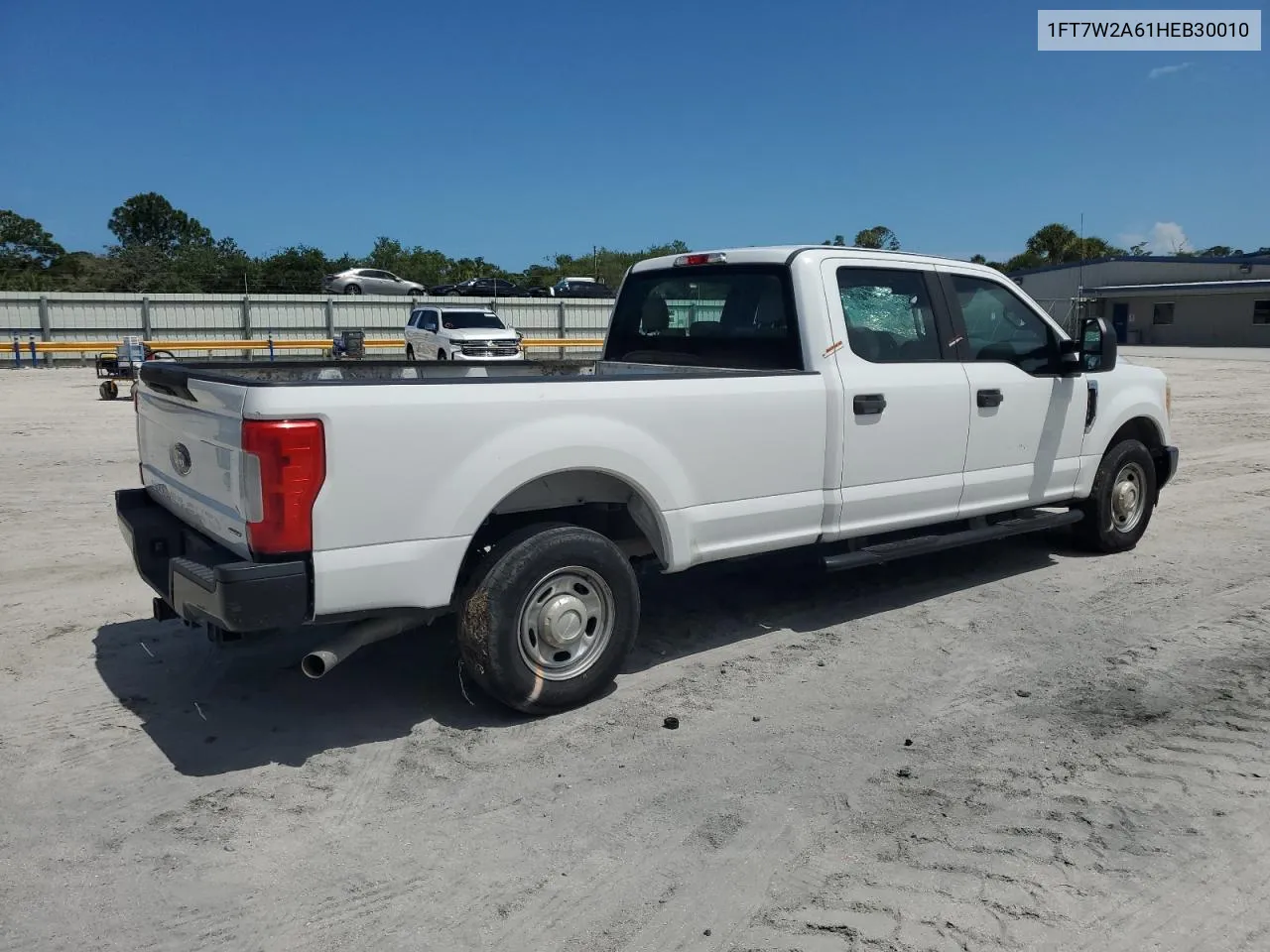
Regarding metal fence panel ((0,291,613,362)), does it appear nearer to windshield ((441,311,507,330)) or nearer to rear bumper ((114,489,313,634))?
windshield ((441,311,507,330))

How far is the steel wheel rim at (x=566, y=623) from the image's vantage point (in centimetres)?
436

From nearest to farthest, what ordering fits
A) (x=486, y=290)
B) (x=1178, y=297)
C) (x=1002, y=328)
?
(x=1002, y=328)
(x=486, y=290)
(x=1178, y=297)

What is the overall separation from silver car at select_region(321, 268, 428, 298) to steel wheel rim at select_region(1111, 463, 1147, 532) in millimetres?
37621

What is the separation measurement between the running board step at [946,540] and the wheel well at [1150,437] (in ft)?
2.52

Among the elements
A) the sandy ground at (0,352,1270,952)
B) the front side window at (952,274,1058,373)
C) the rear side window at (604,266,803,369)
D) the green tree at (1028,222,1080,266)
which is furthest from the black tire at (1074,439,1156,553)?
the green tree at (1028,222,1080,266)

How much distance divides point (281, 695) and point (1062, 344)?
507cm

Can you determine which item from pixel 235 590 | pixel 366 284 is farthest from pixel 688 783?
pixel 366 284

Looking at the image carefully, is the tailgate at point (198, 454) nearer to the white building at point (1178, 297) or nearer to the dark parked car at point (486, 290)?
the dark parked car at point (486, 290)

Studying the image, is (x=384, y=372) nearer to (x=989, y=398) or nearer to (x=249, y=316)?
(x=989, y=398)

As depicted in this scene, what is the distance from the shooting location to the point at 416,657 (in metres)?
5.27

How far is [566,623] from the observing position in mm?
4434

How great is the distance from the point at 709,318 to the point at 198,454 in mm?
3008

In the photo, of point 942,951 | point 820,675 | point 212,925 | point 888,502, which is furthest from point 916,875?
point 888,502

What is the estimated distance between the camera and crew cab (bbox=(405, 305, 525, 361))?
25531 mm
